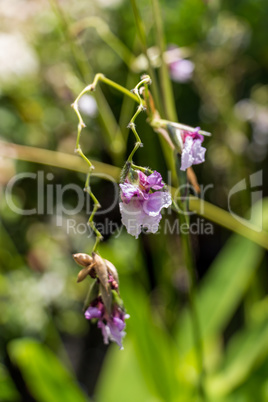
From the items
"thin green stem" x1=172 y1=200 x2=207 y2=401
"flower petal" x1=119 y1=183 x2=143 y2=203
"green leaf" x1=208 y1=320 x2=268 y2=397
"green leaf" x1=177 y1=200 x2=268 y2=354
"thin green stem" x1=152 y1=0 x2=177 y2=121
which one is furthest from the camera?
"green leaf" x1=177 y1=200 x2=268 y2=354

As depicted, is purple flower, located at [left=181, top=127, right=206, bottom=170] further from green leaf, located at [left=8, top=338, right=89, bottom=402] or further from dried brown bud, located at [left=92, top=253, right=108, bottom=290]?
green leaf, located at [left=8, top=338, right=89, bottom=402]

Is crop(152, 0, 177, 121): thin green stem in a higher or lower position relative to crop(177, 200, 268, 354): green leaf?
higher

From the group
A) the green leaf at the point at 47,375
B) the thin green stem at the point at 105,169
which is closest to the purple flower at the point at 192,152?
the thin green stem at the point at 105,169

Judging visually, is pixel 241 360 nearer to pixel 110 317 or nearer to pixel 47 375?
pixel 47 375

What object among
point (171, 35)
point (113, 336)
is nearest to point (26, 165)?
point (171, 35)

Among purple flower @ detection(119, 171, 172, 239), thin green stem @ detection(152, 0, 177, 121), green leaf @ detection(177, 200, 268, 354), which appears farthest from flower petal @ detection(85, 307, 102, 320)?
green leaf @ detection(177, 200, 268, 354)

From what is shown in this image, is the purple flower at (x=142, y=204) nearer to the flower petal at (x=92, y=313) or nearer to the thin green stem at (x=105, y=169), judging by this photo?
the flower petal at (x=92, y=313)

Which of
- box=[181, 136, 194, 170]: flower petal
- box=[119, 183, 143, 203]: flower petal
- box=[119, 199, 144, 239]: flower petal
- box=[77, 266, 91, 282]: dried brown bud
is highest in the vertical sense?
box=[181, 136, 194, 170]: flower petal

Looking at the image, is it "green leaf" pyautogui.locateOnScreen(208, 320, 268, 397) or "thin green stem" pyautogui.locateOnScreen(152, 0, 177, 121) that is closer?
"thin green stem" pyautogui.locateOnScreen(152, 0, 177, 121)
